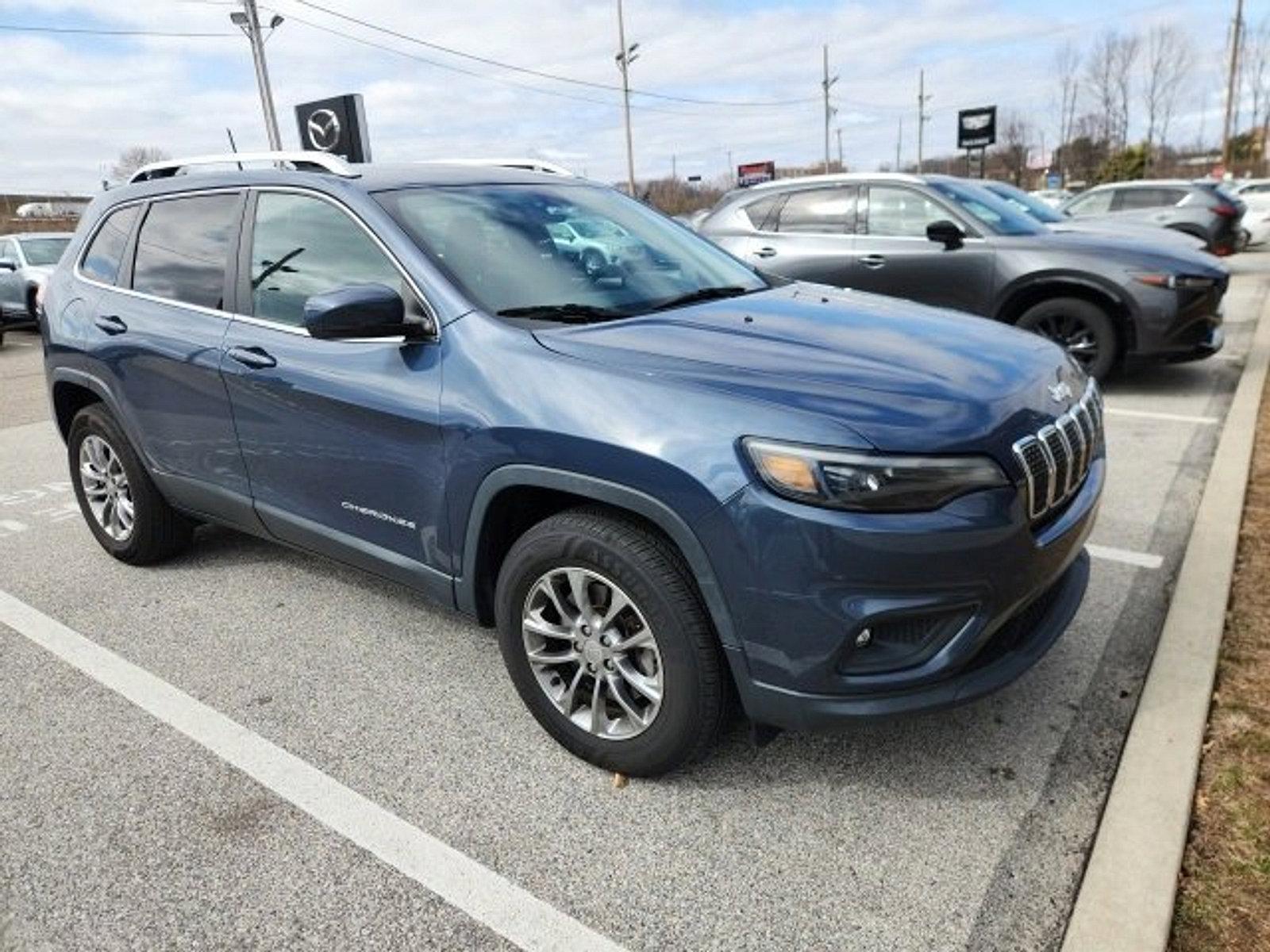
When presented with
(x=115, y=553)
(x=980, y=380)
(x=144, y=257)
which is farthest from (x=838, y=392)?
(x=115, y=553)

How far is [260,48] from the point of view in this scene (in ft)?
69.1

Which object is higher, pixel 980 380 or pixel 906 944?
pixel 980 380

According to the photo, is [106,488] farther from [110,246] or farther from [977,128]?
[977,128]

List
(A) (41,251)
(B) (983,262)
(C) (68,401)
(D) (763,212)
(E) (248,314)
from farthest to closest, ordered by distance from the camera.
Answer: (A) (41,251) → (D) (763,212) → (B) (983,262) → (C) (68,401) → (E) (248,314)

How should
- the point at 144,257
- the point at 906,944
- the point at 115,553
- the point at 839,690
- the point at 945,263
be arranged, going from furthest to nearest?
the point at 945,263
the point at 115,553
the point at 144,257
the point at 839,690
the point at 906,944

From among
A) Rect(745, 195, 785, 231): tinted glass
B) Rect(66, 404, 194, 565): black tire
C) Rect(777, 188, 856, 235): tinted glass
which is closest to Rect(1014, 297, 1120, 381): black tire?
Rect(777, 188, 856, 235): tinted glass

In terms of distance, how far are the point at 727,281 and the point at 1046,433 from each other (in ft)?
4.72

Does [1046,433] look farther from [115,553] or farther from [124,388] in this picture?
[115,553]

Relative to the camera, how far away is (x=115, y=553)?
181 inches

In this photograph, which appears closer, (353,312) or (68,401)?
(353,312)

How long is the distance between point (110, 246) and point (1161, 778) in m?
4.61

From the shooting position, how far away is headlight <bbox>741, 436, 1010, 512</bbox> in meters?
2.20

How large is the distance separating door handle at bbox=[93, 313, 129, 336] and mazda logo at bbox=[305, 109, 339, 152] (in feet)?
46.0

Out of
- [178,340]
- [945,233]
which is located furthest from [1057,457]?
[945,233]
